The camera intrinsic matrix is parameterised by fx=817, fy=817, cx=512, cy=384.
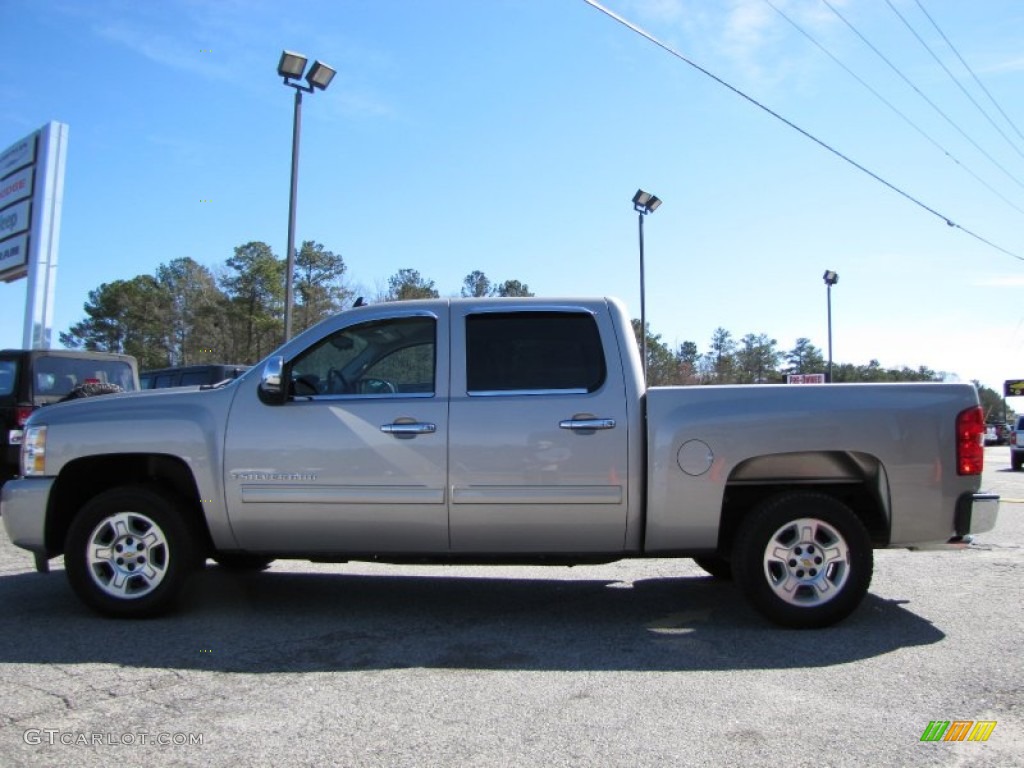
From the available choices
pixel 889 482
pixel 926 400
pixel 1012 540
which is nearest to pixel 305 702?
pixel 889 482

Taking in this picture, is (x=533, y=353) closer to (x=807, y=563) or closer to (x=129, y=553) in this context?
(x=807, y=563)

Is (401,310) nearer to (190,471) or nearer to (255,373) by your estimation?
(255,373)

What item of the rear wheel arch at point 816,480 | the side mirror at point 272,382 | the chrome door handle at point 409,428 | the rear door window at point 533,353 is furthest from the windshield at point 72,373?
the rear wheel arch at point 816,480

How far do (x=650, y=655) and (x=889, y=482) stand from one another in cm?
180

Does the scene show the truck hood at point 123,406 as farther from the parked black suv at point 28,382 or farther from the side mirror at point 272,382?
the parked black suv at point 28,382

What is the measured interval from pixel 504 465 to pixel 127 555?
2447 millimetres

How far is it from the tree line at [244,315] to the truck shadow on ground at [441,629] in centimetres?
2922

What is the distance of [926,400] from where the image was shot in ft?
16.1

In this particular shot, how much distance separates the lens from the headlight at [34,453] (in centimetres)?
520

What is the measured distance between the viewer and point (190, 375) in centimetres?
1798

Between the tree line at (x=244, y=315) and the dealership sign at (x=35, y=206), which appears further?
the tree line at (x=244, y=315)

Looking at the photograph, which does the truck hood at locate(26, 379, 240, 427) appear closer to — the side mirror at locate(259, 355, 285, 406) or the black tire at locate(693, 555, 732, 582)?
the side mirror at locate(259, 355, 285, 406)

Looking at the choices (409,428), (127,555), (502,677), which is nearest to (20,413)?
(127,555)

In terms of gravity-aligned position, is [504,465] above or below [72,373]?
below
